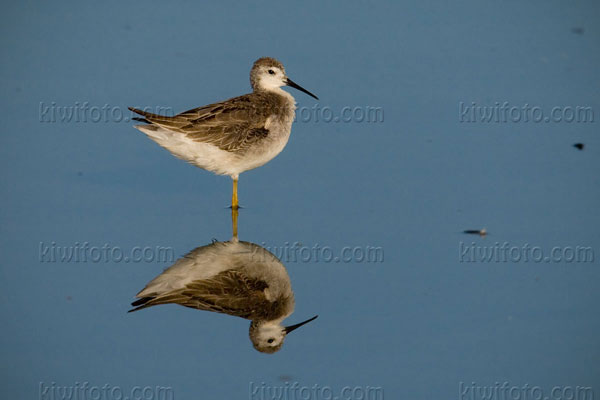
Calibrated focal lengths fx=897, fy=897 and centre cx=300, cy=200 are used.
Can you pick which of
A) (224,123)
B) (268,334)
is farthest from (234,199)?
(268,334)

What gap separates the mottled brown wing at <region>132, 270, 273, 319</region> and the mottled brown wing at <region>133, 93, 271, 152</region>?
9.97 feet

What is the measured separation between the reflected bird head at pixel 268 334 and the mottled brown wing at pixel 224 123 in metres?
4.02

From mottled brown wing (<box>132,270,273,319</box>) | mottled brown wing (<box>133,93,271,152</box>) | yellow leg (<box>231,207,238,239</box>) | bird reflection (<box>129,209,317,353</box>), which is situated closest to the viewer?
bird reflection (<box>129,209,317,353</box>)

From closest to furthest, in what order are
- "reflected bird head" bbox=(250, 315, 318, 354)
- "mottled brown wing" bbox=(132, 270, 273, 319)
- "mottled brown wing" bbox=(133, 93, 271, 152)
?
"reflected bird head" bbox=(250, 315, 318, 354)
"mottled brown wing" bbox=(132, 270, 273, 319)
"mottled brown wing" bbox=(133, 93, 271, 152)

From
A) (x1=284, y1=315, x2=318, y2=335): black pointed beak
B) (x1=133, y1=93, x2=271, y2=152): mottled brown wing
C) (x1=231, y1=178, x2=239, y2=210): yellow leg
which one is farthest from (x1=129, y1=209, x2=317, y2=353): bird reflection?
(x1=133, y1=93, x2=271, y2=152): mottled brown wing

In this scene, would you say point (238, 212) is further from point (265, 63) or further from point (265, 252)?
point (265, 63)

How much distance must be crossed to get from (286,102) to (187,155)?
1875 millimetres

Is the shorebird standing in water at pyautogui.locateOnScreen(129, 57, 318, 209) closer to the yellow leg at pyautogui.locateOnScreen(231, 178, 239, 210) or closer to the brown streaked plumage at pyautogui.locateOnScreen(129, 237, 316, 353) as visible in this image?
the yellow leg at pyautogui.locateOnScreen(231, 178, 239, 210)

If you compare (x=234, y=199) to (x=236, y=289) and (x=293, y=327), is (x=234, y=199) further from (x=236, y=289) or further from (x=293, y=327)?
(x=293, y=327)

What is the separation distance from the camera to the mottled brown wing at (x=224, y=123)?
1337 cm

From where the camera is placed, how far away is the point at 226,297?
34.9ft

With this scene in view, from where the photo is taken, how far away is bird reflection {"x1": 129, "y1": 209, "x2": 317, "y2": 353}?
10.2 m

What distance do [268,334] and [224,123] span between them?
4.54 meters

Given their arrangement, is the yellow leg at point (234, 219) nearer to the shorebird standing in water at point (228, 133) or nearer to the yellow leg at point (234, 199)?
the yellow leg at point (234, 199)
